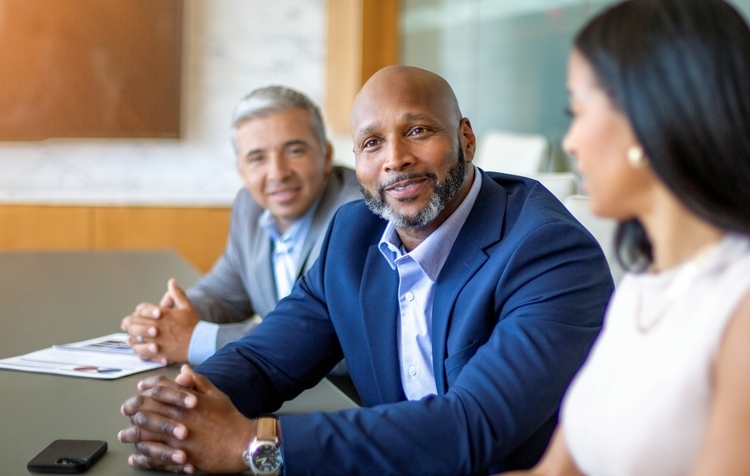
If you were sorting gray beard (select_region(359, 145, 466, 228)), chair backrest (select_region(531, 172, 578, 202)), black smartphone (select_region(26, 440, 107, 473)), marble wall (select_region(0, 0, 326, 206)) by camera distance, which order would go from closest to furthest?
1. black smartphone (select_region(26, 440, 107, 473))
2. gray beard (select_region(359, 145, 466, 228))
3. chair backrest (select_region(531, 172, 578, 202))
4. marble wall (select_region(0, 0, 326, 206))

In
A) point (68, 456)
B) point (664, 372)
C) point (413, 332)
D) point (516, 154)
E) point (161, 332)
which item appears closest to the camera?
point (664, 372)

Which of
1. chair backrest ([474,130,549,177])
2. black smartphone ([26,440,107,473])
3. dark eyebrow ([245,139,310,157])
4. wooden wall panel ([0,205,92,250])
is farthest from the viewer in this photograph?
wooden wall panel ([0,205,92,250])

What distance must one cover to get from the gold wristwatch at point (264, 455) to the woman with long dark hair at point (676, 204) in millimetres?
536

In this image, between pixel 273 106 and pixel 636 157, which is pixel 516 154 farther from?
pixel 636 157

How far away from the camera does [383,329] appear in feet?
5.26

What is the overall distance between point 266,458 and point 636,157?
71 cm

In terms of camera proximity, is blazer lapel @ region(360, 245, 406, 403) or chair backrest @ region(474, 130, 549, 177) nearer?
blazer lapel @ region(360, 245, 406, 403)

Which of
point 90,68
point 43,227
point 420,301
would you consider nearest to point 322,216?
point 420,301

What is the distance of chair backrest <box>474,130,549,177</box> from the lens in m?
4.66

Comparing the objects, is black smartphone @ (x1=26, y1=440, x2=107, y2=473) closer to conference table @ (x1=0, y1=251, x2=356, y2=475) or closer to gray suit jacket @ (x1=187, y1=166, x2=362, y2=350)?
conference table @ (x1=0, y1=251, x2=356, y2=475)

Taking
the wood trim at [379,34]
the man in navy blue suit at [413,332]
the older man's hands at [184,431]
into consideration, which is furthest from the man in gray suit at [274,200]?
the wood trim at [379,34]

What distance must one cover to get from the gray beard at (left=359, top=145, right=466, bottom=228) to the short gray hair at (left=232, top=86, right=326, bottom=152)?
3.46ft

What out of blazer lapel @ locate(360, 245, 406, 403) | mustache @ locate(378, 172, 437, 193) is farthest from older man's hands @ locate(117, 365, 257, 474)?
mustache @ locate(378, 172, 437, 193)

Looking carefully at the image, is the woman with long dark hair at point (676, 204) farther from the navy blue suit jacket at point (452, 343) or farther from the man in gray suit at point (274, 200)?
the man in gray suit at point (274, 200)
